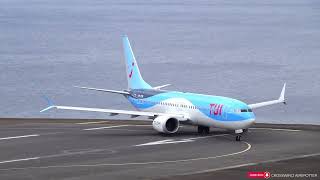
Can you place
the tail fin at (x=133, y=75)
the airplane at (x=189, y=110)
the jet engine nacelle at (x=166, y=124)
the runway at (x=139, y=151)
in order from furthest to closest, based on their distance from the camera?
the tail fin at (x=133, y=75) → the jet engine nacelle at (x=166, y=124) → the airplane at (x=189, y=110) → the runway at (x=139, y=151)

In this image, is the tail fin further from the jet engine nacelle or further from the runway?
the jet engine nacelle

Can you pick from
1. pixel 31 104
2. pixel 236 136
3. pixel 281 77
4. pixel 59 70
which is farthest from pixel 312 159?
pixel 59 70

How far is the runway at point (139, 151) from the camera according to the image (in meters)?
55.6

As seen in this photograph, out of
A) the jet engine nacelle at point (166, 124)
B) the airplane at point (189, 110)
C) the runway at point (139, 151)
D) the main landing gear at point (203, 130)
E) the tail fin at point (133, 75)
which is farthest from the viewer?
the tail fin at point (133, 75)

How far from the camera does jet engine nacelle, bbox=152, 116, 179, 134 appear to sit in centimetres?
7706

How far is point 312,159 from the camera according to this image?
6053 centimetres

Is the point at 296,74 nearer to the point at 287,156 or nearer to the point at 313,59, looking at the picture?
the point at 313,59

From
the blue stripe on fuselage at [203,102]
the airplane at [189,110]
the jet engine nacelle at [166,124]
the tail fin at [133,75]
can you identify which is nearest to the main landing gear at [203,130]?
the airplane at [189,110]

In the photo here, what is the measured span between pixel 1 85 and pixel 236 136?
10015 centimetres

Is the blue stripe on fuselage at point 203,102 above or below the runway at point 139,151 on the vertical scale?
above

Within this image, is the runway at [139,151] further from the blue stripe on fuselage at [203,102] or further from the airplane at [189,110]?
the blue stripe on fuselage at [203,102]

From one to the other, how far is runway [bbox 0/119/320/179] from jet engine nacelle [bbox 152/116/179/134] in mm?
696

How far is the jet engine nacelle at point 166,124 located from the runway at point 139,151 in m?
0.70

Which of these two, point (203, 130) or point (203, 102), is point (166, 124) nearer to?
point (203, 102)
